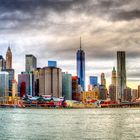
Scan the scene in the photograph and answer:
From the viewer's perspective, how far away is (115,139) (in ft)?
257

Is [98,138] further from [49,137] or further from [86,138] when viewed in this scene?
[49,137]

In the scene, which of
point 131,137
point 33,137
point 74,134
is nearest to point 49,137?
point 33,137

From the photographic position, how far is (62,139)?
7719cm

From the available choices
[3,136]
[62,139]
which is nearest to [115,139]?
[62,139]

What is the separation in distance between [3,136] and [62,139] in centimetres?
1284

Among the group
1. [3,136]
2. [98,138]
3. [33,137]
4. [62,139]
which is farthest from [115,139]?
[3,136]

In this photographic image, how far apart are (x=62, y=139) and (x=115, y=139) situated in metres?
9.01

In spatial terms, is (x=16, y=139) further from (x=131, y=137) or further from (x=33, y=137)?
(x=131, y=137)

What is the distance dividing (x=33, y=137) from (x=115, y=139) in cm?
1408

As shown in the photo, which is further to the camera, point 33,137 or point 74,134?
point 74,134

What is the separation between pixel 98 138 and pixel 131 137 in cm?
622

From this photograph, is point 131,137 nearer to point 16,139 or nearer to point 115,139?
point 115,139

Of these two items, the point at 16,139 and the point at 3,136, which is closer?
the point at 16,139

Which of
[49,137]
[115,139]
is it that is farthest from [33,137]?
→ [115,139]
